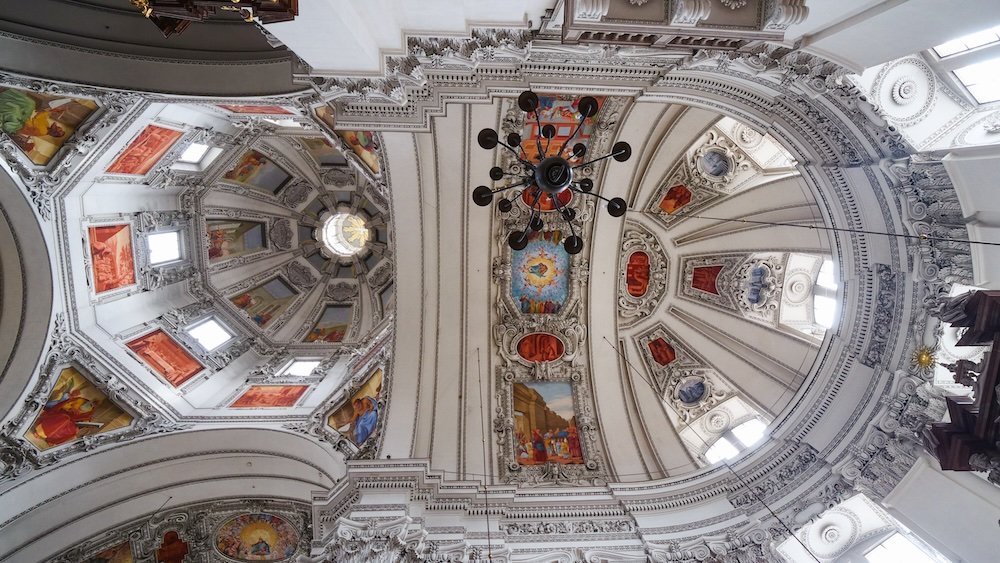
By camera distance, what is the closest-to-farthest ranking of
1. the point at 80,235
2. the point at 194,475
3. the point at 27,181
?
the point at 27,181, the point at 80,235, the point at 194,475

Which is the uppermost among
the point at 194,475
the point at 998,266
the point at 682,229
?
the point at 682,229

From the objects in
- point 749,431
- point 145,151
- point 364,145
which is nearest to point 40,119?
point 145,151

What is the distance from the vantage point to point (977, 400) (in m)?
4.25

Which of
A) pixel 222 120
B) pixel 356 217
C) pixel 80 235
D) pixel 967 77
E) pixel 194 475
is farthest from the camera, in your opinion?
pixel 356 217

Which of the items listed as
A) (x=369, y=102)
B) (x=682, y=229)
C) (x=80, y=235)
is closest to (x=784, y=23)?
(x=369, y=102)

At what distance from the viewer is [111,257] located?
29.3 feet

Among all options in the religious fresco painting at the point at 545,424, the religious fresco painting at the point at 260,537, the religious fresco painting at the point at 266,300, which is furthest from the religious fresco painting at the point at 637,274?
the religious fresco painting at the point at 266,300

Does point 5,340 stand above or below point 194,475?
above

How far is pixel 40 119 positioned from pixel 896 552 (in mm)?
14481

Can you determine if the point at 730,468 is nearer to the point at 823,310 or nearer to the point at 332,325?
the point at 823,310

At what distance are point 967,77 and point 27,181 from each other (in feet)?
42.0

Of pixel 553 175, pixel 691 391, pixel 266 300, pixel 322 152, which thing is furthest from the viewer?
pixel 322 152

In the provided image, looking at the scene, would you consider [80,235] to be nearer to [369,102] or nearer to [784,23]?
[369,102]

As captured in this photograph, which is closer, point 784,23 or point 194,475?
point 784,23
